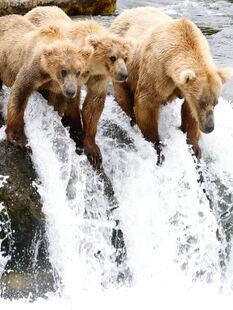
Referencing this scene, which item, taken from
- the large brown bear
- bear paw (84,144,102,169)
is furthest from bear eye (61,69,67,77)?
bear paw (84,144,102,169)

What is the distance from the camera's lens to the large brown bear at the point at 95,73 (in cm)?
860

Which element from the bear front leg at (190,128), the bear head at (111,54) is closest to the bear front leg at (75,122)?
the bear head at (111,54)

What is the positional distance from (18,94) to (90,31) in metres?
1.18

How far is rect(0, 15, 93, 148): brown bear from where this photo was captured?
814cm

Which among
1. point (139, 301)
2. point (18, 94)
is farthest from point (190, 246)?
point (18, 94)

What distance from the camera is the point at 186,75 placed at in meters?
8.71

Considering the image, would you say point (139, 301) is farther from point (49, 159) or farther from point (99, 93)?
point (99, 93)

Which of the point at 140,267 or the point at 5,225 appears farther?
the point at 140,267

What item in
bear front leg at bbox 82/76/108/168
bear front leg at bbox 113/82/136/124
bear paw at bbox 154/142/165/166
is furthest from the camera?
bear front leg at bbox 113/82/136/124

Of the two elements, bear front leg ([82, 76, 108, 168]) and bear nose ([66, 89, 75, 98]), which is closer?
bear nose ([66, 89, 75, 98])

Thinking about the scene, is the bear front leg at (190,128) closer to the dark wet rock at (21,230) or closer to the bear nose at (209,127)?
the bear nose at (209,127)

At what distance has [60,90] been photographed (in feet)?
28.2

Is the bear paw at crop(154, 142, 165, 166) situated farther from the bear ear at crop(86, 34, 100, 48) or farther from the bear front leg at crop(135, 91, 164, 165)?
the bear ear at crop(86, 34, 100, 48)

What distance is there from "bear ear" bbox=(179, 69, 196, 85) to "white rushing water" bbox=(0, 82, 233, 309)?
1101mm
